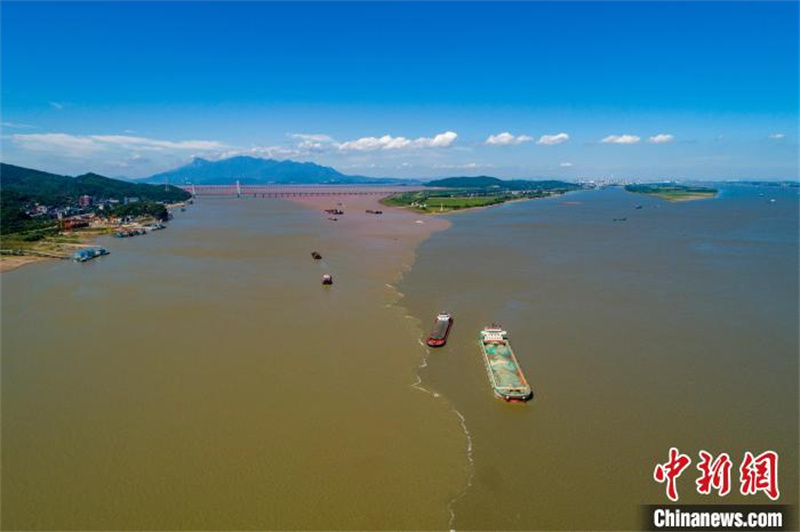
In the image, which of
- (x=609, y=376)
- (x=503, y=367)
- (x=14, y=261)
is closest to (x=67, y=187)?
(x=14, y=261)

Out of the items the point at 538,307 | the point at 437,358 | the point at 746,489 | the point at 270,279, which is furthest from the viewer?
the point at 270,279

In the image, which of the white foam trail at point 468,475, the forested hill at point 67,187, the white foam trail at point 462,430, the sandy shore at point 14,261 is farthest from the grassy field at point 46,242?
the forested hill at point 67,187

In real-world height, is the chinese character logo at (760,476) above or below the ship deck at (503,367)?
below

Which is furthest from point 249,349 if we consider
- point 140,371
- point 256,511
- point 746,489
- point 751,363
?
point 751,363

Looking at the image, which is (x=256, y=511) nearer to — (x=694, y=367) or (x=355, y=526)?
(x=355, y=526)

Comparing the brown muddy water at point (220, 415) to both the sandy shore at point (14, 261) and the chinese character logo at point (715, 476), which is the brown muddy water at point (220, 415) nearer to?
the chinese character logo at point (715, 476)

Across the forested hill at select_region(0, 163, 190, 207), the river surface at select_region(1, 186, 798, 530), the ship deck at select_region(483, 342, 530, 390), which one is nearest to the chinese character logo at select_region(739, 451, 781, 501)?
the river surface at select_region(1, 186, 798, 530)

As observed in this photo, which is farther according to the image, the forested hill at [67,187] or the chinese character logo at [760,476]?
the forested hill at [67,187]
